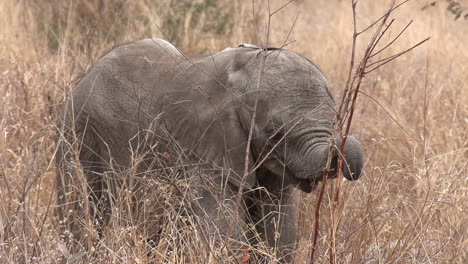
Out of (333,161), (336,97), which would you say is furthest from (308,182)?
(336,97)

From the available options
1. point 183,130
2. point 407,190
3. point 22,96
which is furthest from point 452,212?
point 22,96

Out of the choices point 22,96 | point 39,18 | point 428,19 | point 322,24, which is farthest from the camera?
point 322,24

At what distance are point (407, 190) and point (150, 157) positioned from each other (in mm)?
1636

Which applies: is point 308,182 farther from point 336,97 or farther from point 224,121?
point 336,97

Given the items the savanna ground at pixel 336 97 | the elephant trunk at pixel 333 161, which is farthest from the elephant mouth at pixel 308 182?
the savanna ground at pixel 336 97

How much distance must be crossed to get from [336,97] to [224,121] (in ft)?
7.54

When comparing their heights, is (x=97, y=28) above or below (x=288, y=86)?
below

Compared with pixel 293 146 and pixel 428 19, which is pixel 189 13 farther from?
pixel 293 146

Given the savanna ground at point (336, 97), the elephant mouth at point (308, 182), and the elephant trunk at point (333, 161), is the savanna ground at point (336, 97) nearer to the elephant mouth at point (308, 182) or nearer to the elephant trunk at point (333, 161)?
the elephant mouth at point (308, 182)

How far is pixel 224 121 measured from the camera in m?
3.90

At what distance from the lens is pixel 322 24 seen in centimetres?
957

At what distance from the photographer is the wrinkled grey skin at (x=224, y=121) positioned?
3.73 meters

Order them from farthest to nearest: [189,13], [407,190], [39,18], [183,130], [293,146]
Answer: [39,18]
[189,13]
[407,190]
[183,130]
[293,146]

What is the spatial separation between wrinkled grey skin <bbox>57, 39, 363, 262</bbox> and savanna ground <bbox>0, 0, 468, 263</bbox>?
0.55 feet
